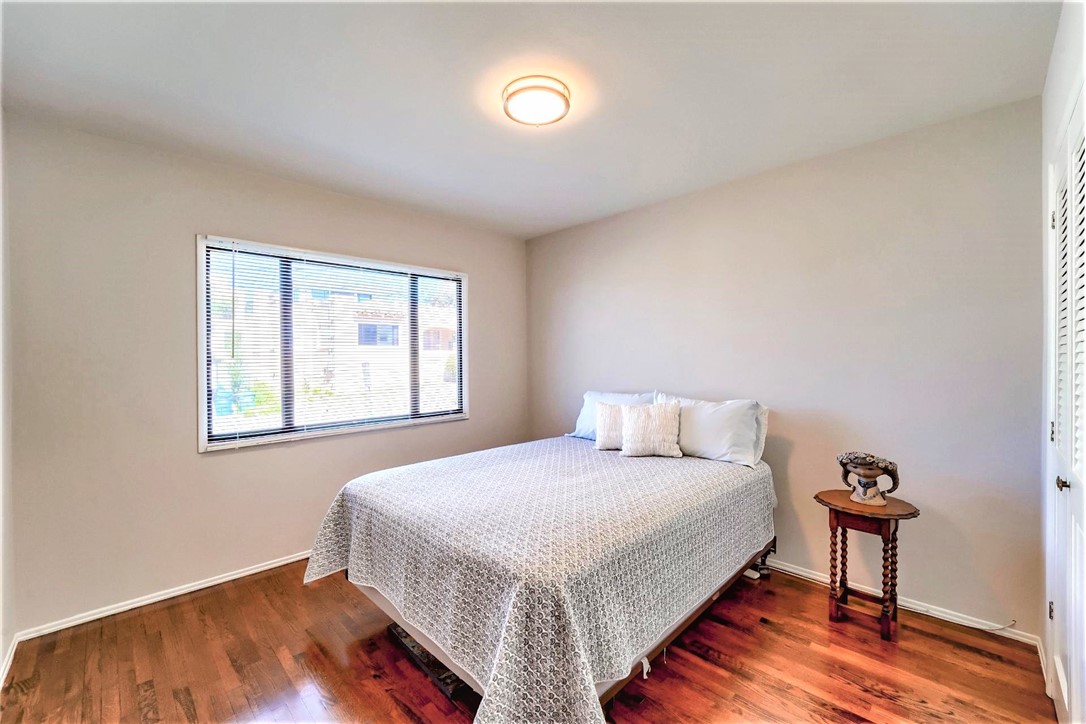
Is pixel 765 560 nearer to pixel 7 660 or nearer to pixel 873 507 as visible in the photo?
pixel 873 507

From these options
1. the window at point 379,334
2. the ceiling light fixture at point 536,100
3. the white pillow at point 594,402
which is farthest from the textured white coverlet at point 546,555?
the ceiling light fixture at point 536,100

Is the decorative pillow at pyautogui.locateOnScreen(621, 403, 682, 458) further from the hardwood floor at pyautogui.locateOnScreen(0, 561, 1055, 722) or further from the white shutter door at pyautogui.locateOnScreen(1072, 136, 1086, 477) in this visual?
the white shutter door at pyautogui.locateOnScreen(1072, 136, 1086, 477)

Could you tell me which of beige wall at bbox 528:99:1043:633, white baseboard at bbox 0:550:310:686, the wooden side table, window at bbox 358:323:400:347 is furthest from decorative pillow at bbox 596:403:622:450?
white baseboard at bbox 0:550:310:686

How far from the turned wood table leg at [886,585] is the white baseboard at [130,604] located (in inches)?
129

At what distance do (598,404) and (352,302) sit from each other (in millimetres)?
1901

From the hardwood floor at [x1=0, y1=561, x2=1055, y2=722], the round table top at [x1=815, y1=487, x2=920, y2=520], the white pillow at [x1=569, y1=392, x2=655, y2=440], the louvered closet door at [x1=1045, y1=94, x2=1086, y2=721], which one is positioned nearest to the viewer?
the louvered closet door at [x1=1045, y1=94, x2=1086, y2=721]

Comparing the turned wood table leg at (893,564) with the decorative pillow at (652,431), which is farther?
the decorative pillow at (652,431)

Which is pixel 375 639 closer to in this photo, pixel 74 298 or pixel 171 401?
pixel 171 401

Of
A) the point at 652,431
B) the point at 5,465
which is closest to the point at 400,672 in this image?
the point at 652,431

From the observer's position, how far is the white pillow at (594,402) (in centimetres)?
320

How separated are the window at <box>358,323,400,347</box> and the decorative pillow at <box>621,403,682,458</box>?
1.86 metres

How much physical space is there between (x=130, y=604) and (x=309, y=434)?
118 cm

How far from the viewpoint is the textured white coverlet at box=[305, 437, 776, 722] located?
4.32 feet

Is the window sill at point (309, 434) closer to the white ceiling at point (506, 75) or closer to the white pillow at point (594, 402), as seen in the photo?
the white pillow at point (594, 402)
